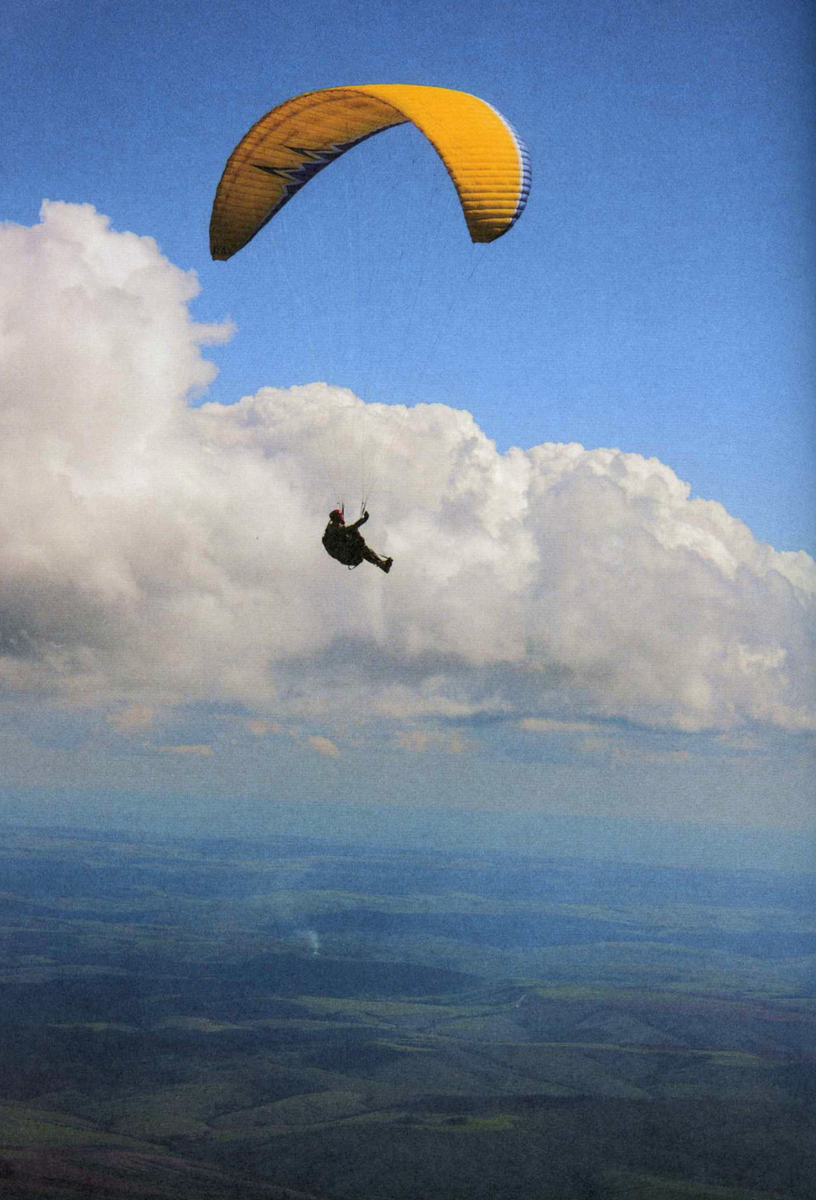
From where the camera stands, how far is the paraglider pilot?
21219 millimetres

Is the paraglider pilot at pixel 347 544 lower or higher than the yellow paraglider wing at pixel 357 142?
lower

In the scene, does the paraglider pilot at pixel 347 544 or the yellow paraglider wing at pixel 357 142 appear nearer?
the yellow paraglider wing at pixel 357 142

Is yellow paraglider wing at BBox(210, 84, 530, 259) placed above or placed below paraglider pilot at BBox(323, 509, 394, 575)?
above

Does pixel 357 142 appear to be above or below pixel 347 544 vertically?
above

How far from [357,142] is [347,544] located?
975cm

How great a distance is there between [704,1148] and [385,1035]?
238 ft

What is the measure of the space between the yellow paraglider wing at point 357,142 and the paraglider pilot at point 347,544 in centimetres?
666

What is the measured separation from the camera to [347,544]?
2128 cm

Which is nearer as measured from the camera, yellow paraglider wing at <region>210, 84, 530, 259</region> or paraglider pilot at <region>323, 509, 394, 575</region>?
yellow paraglider wing at <region>210, 84, 530, 259</region>

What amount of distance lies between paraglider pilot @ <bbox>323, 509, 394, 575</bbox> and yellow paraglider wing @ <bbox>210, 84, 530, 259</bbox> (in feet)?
21.9

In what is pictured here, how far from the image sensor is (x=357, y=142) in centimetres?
2280

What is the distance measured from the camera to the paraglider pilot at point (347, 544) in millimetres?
21219

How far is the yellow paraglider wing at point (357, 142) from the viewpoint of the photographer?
17703 mm

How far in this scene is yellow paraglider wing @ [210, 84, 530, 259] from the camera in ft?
58.1
